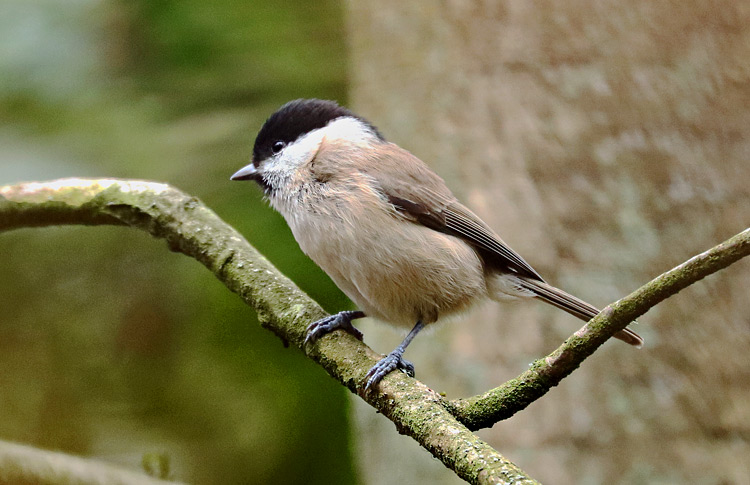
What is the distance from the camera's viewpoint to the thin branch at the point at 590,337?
1.07 meters

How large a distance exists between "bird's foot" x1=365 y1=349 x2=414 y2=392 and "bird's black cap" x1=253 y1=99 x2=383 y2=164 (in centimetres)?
92

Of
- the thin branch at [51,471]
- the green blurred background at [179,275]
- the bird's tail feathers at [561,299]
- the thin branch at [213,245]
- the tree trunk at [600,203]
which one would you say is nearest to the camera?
the thin branch at [51,471]

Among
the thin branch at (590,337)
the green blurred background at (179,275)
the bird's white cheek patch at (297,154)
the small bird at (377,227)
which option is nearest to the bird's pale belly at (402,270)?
the small bird at (377,227)

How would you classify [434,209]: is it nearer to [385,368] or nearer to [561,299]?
A: [561,299]

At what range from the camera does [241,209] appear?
3158 mm

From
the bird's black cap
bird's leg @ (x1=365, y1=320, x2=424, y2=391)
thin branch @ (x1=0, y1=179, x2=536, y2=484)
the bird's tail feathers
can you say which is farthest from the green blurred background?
bird's leg @ (x1=365, y1=320, x2=424, y2=391)

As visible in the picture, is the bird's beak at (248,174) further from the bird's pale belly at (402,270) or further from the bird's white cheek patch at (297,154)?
the bird's pale belly at (402,270)

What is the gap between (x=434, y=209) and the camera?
2.18 meters

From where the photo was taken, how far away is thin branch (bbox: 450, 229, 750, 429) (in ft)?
3.51

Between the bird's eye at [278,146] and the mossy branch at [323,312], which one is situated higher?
the bird's eye at [278,146]

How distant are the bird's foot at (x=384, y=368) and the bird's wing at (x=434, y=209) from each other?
1.83 feet

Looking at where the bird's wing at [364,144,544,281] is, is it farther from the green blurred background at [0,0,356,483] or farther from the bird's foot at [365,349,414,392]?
the green blurred background at [0,0,356,483]

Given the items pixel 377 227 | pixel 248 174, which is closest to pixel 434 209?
pixel 377 227

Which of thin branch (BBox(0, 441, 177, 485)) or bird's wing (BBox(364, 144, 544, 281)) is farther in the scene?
bird's wing (BBox(364, 144, 544, 281))
